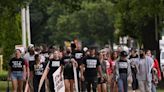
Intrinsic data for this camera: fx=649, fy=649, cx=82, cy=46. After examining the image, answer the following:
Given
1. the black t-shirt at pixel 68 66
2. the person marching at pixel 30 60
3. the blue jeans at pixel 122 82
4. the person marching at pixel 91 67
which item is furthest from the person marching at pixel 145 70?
the person marching at pixel 30 60

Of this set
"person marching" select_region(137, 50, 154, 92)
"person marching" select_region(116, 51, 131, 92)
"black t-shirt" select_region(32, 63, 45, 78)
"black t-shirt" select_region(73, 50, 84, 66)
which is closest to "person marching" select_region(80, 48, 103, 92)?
"person marching" select_region(116, 51, 131, 92)

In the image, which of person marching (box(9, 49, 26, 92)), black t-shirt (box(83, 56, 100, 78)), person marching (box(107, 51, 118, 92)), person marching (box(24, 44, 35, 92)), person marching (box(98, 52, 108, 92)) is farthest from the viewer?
person marching (box(24, 44, 35, 92))

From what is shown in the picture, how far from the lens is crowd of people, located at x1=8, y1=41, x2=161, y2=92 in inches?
834

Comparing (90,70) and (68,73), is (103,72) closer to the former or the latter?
(68,73)

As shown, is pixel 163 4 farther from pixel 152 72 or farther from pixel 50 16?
pixel 50 16

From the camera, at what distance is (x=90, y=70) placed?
69.3ft

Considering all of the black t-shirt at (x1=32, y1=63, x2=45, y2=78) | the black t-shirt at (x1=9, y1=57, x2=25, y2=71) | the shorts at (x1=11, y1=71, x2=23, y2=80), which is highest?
the black t-shirt at (x1=9, y1=57, x2=25, y2=71)

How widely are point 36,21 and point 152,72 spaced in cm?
6855

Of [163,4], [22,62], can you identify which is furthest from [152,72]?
[163,4]

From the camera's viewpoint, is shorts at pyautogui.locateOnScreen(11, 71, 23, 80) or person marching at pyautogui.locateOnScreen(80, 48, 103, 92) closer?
person marching at pyautogui.locateOnScreen(80, 48, 103, 92)

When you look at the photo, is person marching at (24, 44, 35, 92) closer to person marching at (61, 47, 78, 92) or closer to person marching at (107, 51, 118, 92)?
person marching at (61, 47, 78, 92)

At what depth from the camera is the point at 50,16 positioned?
98438 millimetres

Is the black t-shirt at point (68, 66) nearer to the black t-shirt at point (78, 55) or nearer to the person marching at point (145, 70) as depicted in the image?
the black t-shirt at point (78, 55)

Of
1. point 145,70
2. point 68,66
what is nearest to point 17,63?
point 68,66
